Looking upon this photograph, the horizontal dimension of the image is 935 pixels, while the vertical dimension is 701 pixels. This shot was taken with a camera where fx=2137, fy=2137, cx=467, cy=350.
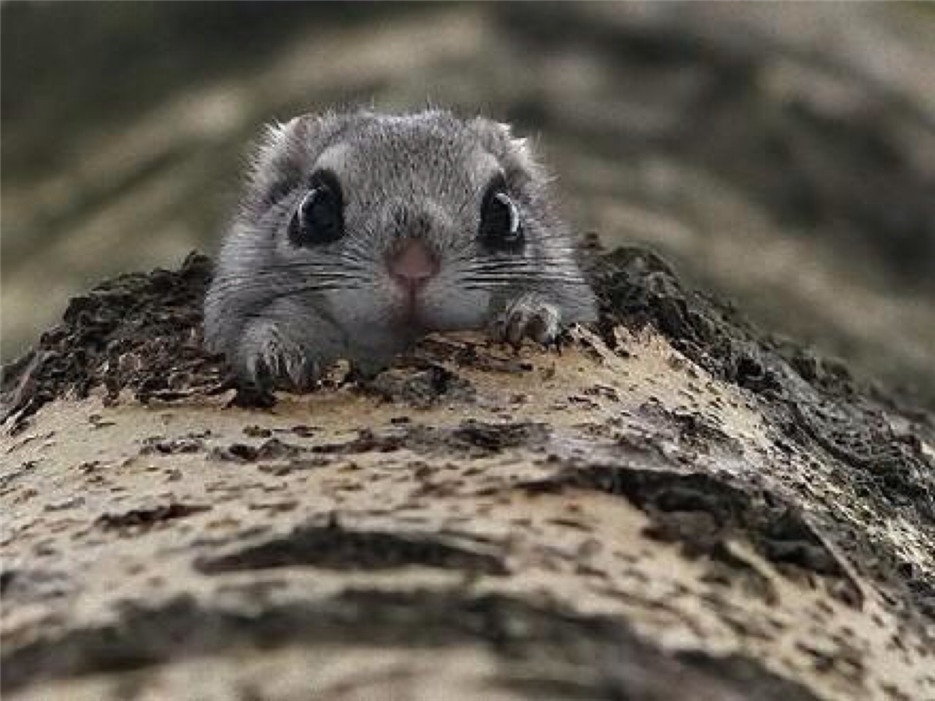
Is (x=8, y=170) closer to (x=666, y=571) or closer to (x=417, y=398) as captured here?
(x=417, y=398)

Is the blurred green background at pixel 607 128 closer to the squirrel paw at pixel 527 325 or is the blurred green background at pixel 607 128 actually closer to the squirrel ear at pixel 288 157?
the squirrel ear at pixel 288 157

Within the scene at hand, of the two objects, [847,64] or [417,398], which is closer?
[417,398]

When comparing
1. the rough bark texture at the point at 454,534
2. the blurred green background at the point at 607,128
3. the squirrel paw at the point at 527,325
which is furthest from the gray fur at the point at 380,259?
the blurred green background at the point at 607,128

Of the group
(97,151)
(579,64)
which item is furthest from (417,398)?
(97,151)

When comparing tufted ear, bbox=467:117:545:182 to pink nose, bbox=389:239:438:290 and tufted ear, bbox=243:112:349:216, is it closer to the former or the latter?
tufted ear, bbox=243:112:349:216

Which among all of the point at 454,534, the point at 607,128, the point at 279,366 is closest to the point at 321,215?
the point at 279,366

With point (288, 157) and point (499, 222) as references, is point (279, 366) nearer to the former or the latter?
point (499, 222)
